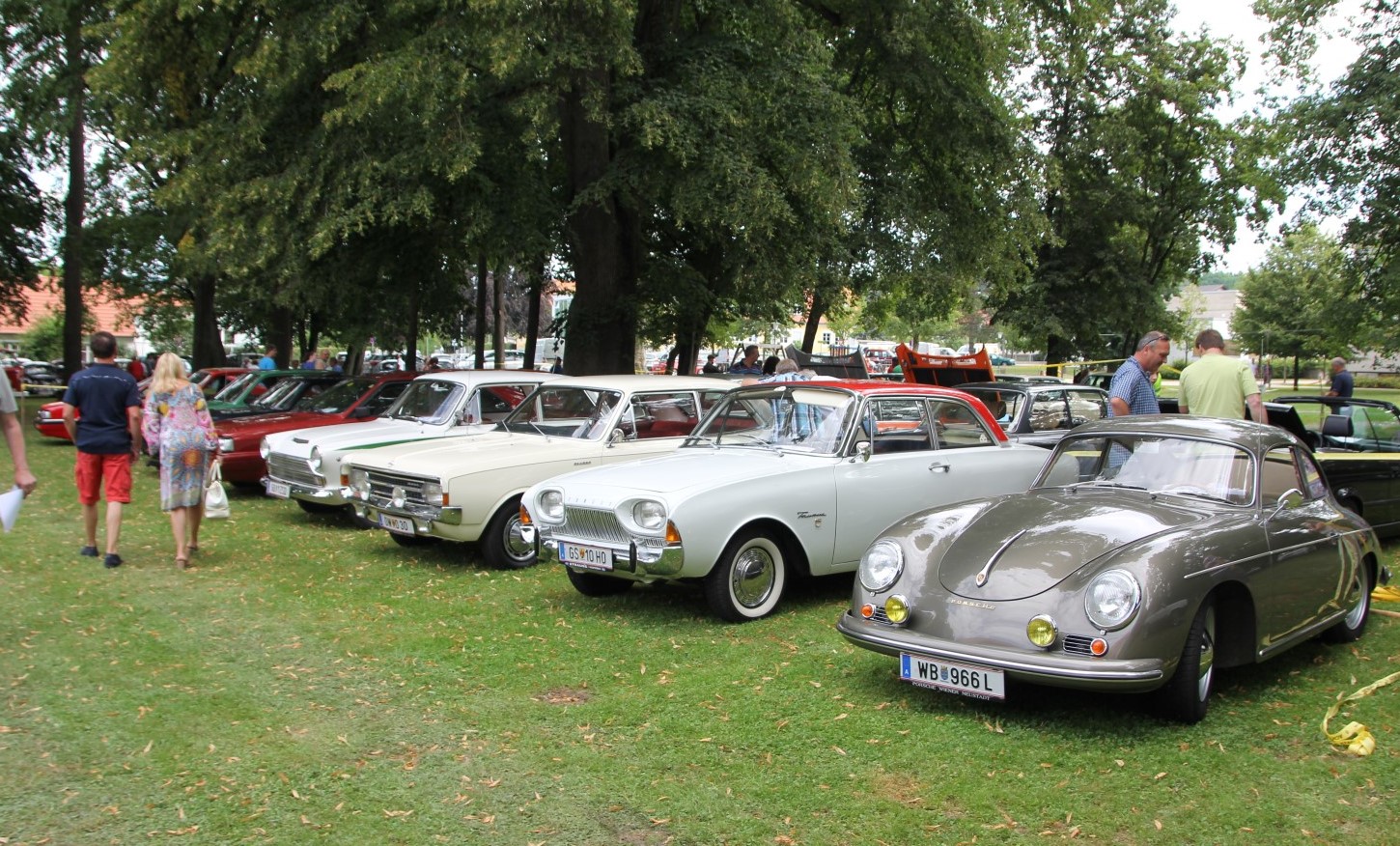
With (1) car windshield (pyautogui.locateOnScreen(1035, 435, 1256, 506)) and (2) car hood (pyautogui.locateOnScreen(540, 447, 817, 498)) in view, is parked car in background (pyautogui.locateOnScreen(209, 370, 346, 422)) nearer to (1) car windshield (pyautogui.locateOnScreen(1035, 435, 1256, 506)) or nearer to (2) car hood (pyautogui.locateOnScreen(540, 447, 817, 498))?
(2) car hood (pyautogui.locateOnScreen(540, 447, 817, 498))

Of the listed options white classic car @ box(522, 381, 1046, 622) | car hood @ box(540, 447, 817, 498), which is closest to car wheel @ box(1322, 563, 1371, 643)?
white classic car @ box(522, 381, 1046, 622)

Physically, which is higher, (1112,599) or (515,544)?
(1112,599)

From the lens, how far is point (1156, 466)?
634 cm

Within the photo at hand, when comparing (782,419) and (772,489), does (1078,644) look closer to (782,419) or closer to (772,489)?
(772,489)

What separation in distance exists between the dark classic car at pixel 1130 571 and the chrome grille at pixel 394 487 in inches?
177

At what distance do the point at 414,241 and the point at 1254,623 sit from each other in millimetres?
15651

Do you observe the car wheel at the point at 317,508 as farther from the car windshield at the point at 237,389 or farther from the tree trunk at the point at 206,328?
the tree trunk at the point at 206,328

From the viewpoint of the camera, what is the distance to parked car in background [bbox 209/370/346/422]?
50.6 ft

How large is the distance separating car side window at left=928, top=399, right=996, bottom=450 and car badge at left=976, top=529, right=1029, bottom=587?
2.83 meters

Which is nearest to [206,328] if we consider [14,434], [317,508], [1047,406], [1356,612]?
[317,508]

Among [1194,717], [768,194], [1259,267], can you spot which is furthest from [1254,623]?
[1259,267]

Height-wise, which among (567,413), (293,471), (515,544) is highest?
(567,413)

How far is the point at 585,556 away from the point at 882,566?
2307mm

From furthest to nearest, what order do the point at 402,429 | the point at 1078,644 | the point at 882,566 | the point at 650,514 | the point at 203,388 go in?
1. the point at 203,388
2. the point at 402,429
3. the point at 650,514
4. the point at 882,566
5. the point at 1078,644
